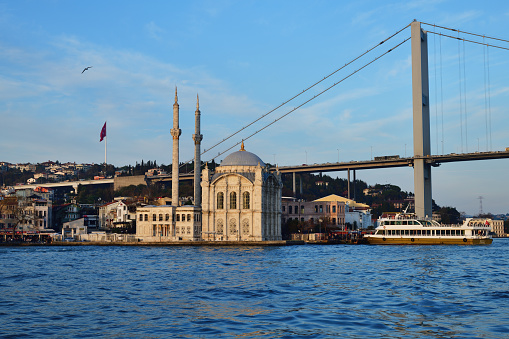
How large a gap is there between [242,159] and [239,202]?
5797mm

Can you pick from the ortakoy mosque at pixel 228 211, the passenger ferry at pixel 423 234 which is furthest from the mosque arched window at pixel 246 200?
the passenger ferry at pixel 423 234

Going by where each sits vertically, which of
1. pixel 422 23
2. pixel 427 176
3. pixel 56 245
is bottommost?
pixel 56 245

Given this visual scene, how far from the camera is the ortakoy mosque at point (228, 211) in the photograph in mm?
72625

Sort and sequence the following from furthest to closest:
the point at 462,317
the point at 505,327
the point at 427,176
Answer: the point at 427,176 < the point at 462,317 < the point at 505,327

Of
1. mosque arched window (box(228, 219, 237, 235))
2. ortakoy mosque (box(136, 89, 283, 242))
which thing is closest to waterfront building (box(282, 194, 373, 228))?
ortakoy mosque (box(136, 89, 283, 242))

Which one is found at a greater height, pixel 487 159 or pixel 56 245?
pixel 487 159

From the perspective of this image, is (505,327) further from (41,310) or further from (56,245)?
(56,245)

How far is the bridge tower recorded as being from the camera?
7494 centimetres

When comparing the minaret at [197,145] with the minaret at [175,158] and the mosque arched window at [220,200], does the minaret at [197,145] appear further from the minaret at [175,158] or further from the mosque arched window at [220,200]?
the mosque arched window at [220,200]

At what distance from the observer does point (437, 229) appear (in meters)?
70.2

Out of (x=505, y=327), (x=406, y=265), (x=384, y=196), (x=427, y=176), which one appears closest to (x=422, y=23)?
(x=427, y=176)

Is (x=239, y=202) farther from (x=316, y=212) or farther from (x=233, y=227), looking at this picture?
(x=316, y=212)

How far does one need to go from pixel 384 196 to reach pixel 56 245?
104 meters

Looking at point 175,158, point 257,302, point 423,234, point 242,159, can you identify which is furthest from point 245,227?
point 257,302
